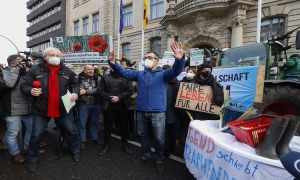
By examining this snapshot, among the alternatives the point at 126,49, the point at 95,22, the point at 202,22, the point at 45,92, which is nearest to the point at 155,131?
the point at 45,92

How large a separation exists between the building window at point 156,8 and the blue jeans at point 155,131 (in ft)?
49.5

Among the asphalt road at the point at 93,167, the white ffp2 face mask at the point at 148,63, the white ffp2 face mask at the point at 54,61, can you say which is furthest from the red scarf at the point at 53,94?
the white ffp2 face mask at the point at 148,63

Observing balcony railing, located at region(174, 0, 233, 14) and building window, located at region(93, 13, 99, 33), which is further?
building window, located at region(93, 13, 99, 33)

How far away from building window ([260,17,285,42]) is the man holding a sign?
10742 millimetres

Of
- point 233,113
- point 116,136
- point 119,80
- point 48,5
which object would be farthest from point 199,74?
point 48,5

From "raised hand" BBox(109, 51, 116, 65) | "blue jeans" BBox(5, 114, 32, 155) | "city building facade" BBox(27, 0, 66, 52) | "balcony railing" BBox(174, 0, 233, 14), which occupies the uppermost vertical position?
"city building facade" BBox(27, 0, 66, 52)

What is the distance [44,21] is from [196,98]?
41.6m

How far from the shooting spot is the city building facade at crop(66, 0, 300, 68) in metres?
10.9

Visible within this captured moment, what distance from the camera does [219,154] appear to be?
180 centimetres

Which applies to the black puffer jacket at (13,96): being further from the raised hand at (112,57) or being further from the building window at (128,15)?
the building window at (128,15)

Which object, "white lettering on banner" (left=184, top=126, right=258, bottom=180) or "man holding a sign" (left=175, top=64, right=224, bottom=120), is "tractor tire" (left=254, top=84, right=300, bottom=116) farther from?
"white lettering on banner" (left=184, top=126, right=258, bottom=180)

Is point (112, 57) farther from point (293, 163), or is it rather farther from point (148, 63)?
point (293, 163)

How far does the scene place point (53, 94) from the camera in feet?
9.64

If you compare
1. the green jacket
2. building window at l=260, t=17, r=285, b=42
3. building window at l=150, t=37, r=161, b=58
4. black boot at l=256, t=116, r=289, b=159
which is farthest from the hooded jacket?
building window at l=150, t=37, r=161, b=58
